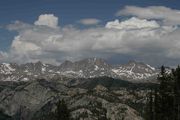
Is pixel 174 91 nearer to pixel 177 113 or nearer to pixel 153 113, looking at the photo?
pixel 177 113

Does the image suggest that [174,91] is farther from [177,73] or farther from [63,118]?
[63,118]

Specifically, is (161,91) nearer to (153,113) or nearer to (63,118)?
(153,113)

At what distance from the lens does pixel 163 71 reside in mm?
117750

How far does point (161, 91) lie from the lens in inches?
4653

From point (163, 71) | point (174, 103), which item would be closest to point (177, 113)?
point (174, 103)

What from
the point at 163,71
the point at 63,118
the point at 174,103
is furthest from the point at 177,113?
the point at 63,118

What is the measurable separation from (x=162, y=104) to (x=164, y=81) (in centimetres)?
806

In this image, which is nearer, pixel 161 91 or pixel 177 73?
pixel 177 73

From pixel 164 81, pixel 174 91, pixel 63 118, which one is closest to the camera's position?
pixel 174 91

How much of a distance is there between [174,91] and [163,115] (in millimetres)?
13011

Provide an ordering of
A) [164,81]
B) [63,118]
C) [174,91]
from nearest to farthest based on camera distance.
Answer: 1. [174,91]
2. [164,81]
3. [63,118]

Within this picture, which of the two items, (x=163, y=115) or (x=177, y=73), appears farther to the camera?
(x=163, y=115)

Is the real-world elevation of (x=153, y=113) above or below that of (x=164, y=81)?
below

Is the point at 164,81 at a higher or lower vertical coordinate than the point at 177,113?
higher
